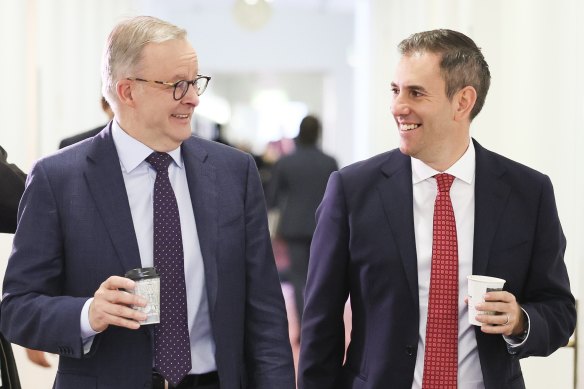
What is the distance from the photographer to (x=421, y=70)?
2537 millimetres

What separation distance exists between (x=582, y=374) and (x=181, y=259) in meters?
1.37

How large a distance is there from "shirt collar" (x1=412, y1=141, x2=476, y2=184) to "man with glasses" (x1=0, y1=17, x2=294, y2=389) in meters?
0.47

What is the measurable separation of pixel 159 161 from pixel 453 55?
2.88 ft

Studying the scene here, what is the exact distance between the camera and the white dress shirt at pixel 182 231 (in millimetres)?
2282

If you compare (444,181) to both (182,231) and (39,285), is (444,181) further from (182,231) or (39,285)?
(39,285)

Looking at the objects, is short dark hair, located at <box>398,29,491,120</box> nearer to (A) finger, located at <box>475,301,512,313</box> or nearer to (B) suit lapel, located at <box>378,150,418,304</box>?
(B) suit lapel, located at <box>378,150,418,304</box>

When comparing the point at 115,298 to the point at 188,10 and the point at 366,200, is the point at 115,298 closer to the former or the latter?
the point at 366,200

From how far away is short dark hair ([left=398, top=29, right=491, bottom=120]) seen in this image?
8.38 ft

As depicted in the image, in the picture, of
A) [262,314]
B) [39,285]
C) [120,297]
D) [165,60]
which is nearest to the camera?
[120,297]

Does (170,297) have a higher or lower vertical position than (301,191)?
higher

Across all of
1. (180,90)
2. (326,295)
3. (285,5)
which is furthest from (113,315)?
(285,5)

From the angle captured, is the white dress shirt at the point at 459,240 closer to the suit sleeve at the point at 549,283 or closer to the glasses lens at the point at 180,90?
the suit sleeve at the point at 549,283

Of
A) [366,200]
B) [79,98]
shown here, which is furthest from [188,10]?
[366,200]

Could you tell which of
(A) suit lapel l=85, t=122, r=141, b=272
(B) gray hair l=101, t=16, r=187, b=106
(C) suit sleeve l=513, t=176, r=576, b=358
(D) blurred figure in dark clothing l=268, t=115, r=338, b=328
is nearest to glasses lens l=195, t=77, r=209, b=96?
(B) gray hair l=101, t=16, r=187, b=106
